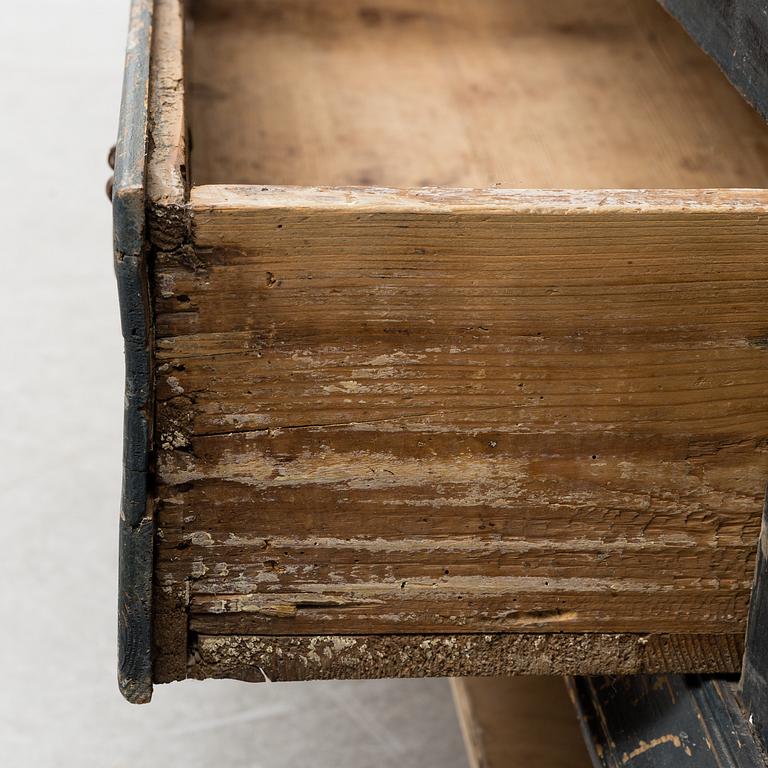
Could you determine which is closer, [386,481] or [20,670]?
[386,481]

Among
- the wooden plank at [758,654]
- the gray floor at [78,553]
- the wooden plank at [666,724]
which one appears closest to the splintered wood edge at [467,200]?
the wooden plank at [758,654]

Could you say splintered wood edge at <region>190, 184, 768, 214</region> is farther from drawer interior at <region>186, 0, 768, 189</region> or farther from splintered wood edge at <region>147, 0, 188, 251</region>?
drawer interior at <region>186, 0, 768, 189</region>

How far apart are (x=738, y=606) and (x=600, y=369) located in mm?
236

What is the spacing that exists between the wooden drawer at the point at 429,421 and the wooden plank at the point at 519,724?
47 cm

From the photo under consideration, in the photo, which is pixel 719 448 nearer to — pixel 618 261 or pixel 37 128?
pixel 618 261

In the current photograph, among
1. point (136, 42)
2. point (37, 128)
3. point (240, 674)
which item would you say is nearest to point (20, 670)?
point (240, 674)

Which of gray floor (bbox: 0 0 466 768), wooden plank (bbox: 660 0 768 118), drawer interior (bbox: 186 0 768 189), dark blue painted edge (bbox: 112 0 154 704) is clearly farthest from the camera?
gray floor (bbox: 0 0 466 768)

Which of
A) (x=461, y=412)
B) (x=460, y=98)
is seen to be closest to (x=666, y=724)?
(x=461, y=412)

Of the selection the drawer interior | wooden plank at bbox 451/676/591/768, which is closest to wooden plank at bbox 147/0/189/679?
the drawer interior

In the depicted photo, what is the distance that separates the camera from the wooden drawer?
26.5 inches

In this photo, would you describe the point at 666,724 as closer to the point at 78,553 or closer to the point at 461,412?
the point at 461,412

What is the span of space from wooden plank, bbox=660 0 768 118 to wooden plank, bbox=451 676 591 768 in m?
0.80

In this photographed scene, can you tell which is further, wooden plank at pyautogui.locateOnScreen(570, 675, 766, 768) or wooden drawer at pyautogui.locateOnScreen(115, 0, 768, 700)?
wooden plank at pyautogui.locateOnScreen(570, 675, 766, 768)

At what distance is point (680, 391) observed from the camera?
738 millimetres
